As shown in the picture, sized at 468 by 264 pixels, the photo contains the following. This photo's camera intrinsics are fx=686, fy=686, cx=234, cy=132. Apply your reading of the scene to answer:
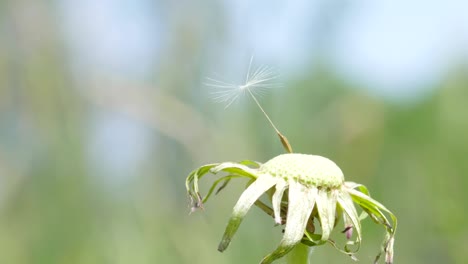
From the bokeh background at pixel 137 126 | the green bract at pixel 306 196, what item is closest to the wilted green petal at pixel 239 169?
the green bract at pixel 306 196

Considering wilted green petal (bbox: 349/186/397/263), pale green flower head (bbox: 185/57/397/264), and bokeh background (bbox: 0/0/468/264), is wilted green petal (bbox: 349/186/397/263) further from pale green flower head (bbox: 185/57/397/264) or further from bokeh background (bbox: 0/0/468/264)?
bokeh background (bbox: 0/0/468/264)

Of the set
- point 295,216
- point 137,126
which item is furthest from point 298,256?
point 137,126

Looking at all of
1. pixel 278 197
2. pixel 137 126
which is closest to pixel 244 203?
pixel 278 197

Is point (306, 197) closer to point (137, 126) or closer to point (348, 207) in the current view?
point (348, 207)

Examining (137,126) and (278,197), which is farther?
(137,126)

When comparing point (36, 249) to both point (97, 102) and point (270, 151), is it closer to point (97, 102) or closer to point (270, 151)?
point (97, 102)

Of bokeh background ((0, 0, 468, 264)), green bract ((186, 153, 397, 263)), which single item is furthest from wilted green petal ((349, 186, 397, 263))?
bokeh background ((0, 0, 468, 264))

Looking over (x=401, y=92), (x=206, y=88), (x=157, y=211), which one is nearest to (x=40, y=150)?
(x=157, y=211)

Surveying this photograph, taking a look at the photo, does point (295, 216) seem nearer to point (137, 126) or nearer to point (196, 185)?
point (196, 185)
